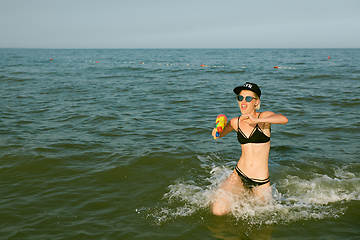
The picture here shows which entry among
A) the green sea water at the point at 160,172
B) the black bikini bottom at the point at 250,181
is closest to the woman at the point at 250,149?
the black bikini bottom at the point at 250,181

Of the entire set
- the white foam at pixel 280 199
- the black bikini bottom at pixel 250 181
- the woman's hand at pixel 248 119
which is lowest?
the white foam at pixel 280 199

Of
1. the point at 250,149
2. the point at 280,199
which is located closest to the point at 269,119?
the point at 250,149

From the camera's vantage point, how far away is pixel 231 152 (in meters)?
9.12

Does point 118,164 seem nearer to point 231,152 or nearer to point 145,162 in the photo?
point 145,162

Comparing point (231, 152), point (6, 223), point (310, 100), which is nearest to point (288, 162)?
point (231, 152)

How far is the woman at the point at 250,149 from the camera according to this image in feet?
16.9

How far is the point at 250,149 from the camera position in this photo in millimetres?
5402

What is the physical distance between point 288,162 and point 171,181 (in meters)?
3.40

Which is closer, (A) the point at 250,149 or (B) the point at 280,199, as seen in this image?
(A) the point at 250,149

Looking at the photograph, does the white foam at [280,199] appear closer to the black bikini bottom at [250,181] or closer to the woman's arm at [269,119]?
the black bikini bottom at [250,181]

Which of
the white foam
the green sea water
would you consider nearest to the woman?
the white foam

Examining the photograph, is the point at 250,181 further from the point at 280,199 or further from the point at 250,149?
the point at 280,199

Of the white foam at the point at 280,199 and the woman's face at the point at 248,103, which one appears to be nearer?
the woman's face at the point at 248,103

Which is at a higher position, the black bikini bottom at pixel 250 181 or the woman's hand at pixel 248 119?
the woman's hand at pixel 248 119
